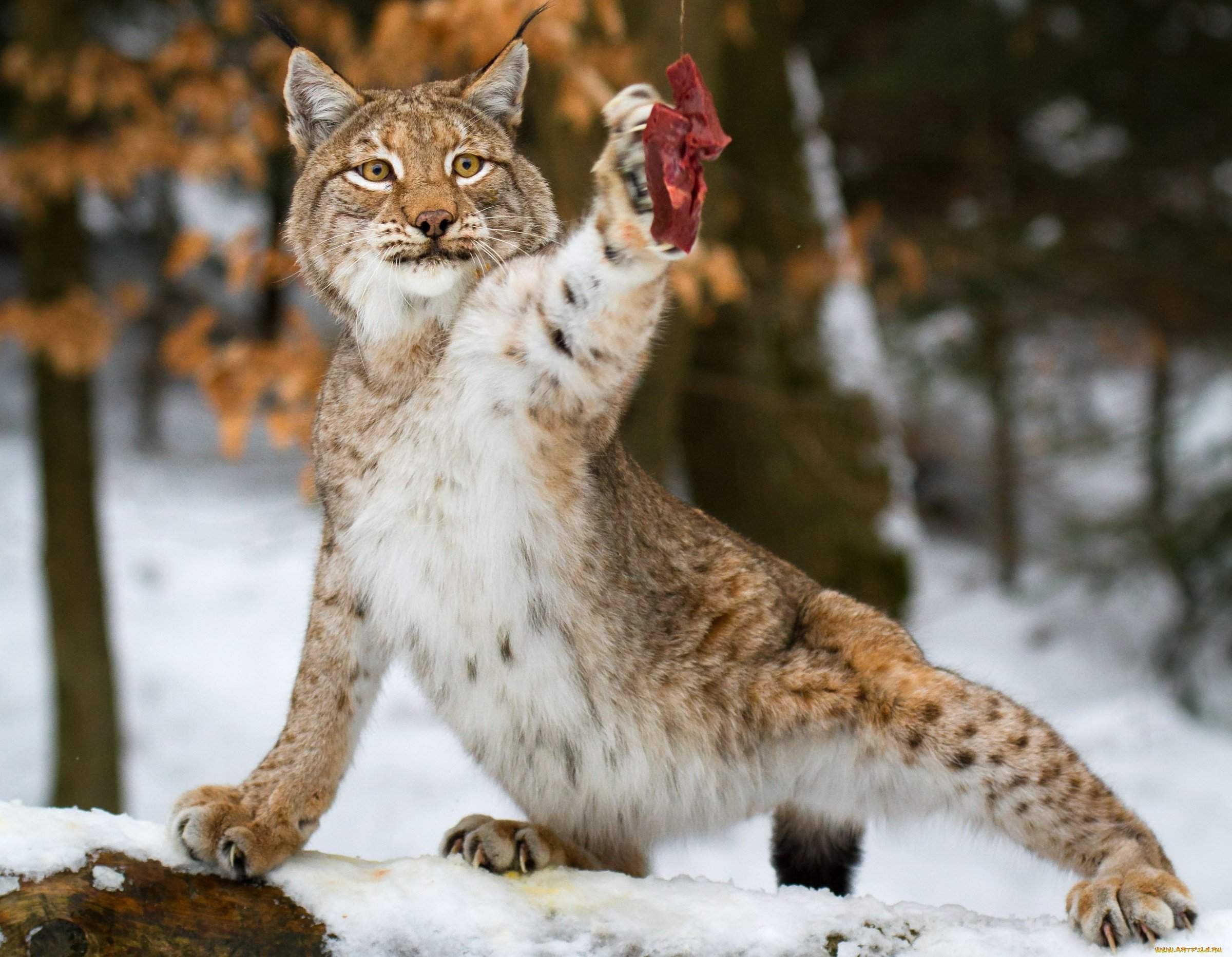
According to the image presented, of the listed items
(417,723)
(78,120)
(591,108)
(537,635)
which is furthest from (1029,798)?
(78,120)

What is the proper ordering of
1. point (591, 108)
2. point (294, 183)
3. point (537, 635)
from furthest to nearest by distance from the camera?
point (591, 108) < point (294, 183) < point (537, 635)

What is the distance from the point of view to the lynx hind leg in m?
3.30

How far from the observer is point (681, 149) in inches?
76.0

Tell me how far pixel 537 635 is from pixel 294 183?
1335 millimetres

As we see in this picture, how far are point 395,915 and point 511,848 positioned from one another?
1.43 ft

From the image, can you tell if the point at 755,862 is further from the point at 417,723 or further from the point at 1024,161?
the point at 1024,161

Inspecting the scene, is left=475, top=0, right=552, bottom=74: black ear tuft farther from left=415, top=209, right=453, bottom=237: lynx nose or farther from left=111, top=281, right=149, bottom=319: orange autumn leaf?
left=111, top=281, right=149, bottom=319: orange autumn leaf

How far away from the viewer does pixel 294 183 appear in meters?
3.26

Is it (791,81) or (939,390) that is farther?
(939,390)

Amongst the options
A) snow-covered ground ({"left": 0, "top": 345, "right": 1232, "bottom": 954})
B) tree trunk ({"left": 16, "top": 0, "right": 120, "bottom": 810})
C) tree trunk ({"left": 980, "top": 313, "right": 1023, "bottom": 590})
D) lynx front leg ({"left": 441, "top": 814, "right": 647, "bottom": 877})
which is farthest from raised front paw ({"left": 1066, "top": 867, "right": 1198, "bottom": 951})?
tree trunk ({"left": 980, "top": 313, "right": 1023, "bottom": 590})

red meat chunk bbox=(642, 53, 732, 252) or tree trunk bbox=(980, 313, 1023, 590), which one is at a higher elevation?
tree trunk bbox=(980, 313, 1023, 590)

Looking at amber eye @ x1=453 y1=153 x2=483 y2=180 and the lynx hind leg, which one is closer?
amber eye @ x1=453 y1=153 x2=483 y2=180

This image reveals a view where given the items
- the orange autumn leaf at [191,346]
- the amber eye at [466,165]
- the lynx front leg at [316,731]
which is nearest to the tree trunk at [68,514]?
the orange autumn leaf at [191,346]

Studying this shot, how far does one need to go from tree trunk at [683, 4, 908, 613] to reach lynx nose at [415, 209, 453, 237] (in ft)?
15.8
